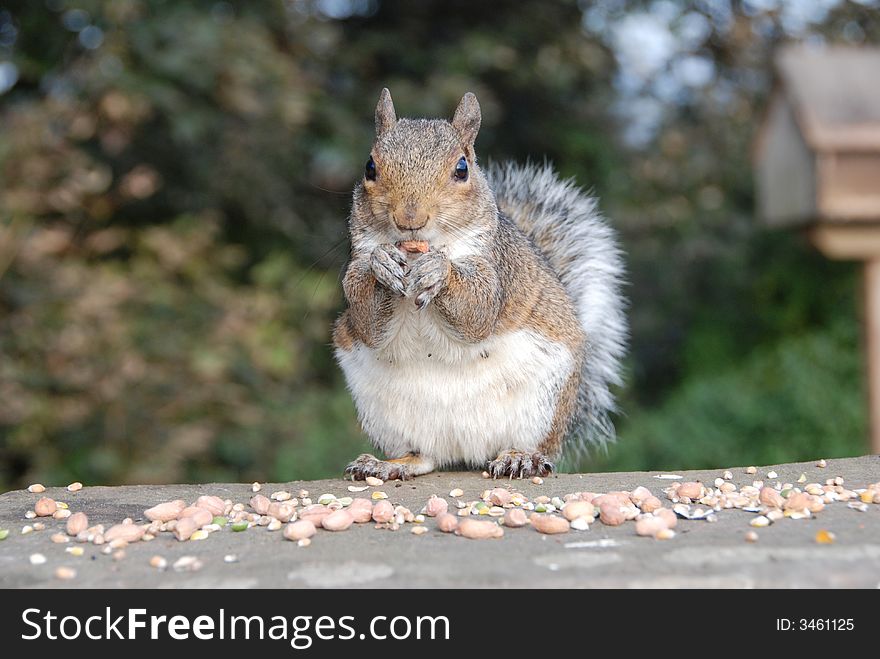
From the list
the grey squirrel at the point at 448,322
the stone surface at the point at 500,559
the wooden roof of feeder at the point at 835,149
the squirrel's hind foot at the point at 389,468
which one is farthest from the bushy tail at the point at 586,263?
the wooden roof of feeder at the point at 835,149

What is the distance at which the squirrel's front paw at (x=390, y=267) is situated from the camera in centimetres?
184

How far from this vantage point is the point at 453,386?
202cm

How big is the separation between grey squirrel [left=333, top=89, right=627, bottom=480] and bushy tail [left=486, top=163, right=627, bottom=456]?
98 mm

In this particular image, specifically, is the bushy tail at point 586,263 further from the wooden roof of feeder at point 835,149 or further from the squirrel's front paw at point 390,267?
the wooden roof of feeder at point 835,149

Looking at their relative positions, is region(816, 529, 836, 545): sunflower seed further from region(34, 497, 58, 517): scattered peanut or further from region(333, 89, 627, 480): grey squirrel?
region(34, 497, 58, 517): scattered peanut

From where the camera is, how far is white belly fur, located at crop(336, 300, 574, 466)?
78.5 inches

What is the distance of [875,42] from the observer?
18.2ft

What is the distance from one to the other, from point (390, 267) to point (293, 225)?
300cm

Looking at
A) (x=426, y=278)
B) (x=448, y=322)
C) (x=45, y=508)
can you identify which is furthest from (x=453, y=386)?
(x=45, y=508)

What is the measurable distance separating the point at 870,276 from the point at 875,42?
6.87 feet

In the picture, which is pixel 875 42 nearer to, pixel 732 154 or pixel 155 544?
pixel 732 154

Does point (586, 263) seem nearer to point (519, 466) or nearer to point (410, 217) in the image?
point (519, 466)

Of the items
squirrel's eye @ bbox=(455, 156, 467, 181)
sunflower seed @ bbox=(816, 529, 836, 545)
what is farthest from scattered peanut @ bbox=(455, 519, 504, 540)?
squirrel's eye @ bbox=(455, 156, 467, 181)
